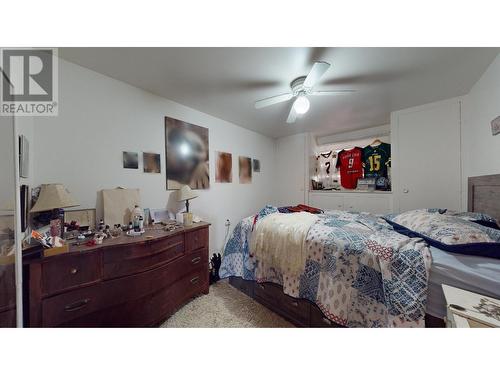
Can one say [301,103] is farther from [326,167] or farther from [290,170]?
[326,167]

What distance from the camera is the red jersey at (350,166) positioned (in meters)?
2.76

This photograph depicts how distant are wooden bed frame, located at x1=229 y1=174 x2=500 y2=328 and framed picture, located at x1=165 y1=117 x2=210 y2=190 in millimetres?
1213

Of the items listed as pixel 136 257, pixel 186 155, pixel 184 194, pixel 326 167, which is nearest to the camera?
pixel 136 257

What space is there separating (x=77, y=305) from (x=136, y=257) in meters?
0.31

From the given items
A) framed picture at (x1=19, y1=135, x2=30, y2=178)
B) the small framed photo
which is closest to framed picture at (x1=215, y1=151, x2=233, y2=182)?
Answer: the small framed photo

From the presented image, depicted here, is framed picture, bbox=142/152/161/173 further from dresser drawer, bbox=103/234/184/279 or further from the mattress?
the mattress

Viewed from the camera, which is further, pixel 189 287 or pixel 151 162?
pixel 151 162

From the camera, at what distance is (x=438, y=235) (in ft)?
3.23

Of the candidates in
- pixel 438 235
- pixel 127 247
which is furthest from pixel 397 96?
pixel 127 247

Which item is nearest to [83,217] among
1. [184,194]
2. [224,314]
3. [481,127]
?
[184,194]

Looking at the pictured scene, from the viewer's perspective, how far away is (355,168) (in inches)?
109

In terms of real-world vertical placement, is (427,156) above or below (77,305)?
above

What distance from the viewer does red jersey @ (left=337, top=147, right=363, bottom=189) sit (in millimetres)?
2756
